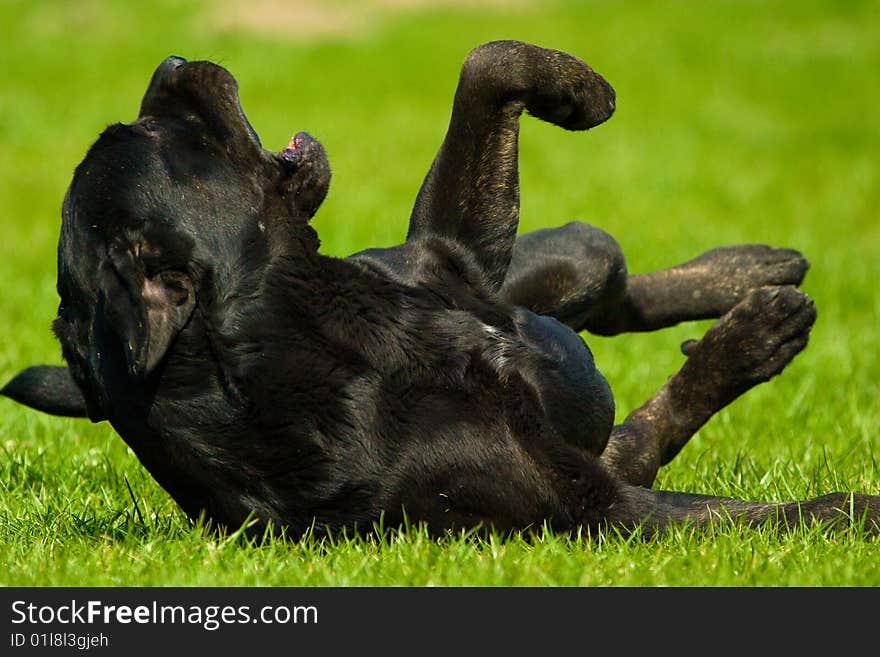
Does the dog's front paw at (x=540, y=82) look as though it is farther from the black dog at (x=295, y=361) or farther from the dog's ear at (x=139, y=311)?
the dog's ear at (x=139, y=311)

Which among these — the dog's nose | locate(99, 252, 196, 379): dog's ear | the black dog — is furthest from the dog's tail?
the dog's nose

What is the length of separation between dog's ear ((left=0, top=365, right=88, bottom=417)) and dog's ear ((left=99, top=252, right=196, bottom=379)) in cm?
92

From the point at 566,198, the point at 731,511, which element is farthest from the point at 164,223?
the point at 566,198

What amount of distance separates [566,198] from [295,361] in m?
7.80

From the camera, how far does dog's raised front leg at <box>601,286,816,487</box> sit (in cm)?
377

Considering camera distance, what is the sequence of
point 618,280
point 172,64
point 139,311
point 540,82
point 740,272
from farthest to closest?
point 740,272, point 618,280, point 540,82, point 172,64, point 139,311

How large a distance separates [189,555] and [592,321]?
1754mm

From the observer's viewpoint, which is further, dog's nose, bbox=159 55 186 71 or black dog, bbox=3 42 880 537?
dog's nose, bbox=159 55 186 71

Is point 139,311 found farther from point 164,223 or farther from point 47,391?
point 47,391

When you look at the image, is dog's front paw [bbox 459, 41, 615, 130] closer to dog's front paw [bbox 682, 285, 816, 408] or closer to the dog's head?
the dog's head

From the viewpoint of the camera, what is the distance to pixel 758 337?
3.77 meters

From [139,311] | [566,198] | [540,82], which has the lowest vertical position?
[139,311]
